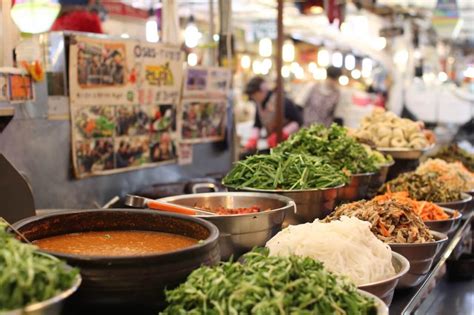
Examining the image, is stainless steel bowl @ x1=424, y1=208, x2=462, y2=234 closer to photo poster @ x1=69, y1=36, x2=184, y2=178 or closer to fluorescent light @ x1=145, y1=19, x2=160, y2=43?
photo poster @ x1=69, y1=36, x2=184, y2=178

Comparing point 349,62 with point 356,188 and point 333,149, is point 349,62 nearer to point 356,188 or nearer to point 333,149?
point 333,149

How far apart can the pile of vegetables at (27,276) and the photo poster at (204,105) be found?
483 centimetres

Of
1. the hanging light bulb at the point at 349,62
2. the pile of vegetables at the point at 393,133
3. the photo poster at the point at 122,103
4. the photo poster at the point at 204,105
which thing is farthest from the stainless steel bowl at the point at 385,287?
the hanging light bulb at the point at 349,62

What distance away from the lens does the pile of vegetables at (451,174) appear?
4.23 m

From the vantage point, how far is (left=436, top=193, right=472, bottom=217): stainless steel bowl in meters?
3.80

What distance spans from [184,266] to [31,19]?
411cm

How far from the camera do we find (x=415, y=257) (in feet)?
8.57

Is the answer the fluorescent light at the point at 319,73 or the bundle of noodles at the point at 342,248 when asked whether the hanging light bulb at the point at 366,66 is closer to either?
the fluorescent light at the point at 319,73

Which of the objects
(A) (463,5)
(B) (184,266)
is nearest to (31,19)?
(B) (184,266)

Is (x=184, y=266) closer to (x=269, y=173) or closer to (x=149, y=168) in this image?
(x=269, y=173)

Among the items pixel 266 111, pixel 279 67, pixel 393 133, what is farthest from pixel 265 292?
pixel 266 111

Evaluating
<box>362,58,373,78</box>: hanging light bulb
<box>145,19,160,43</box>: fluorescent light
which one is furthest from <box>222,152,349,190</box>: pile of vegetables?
<box>362,58,373,78</box>: hanging light bulb

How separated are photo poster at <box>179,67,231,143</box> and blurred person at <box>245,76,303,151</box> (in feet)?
6.51

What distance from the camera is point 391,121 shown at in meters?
5.40
